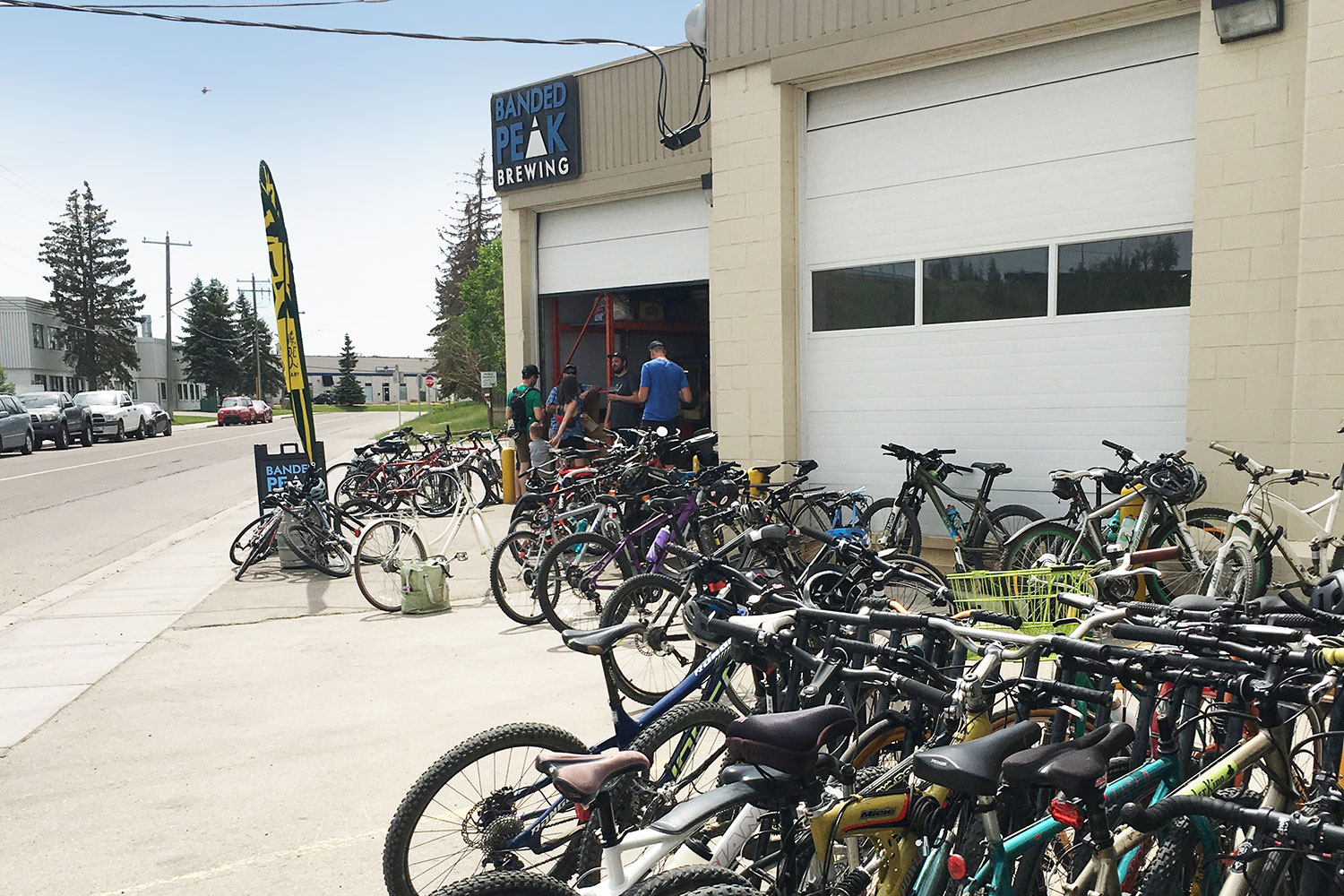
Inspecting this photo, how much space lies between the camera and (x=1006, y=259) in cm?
887

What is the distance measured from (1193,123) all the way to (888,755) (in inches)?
264

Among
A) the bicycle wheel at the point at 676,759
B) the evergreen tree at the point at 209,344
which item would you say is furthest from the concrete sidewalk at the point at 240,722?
the evergreen tree at the point at 209,344

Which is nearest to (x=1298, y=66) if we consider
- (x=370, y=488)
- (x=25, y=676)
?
(x=25, y=676)

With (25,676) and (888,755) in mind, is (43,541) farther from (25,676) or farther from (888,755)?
(888,755)

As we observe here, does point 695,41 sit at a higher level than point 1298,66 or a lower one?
higher

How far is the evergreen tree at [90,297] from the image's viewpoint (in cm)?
6309

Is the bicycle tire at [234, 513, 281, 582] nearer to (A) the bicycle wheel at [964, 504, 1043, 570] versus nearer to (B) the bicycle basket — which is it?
(A) the bicycle wheel at [964, 504, 1043, 570]

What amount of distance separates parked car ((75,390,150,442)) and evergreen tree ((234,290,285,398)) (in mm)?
48996

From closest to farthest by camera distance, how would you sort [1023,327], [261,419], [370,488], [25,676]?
[25,676] < [1023,327] < [370,488] < [261,419]

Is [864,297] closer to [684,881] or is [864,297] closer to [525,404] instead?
[525,404]

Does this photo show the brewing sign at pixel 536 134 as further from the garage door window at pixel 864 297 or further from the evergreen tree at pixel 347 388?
the evergreen tree at pixel 347 388

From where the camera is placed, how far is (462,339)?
60.6m

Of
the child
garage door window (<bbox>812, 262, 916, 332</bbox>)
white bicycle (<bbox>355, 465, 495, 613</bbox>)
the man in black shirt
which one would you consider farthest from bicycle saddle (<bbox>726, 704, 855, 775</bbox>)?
the man in black shirt

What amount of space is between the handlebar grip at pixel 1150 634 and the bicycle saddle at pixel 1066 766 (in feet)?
1.72
